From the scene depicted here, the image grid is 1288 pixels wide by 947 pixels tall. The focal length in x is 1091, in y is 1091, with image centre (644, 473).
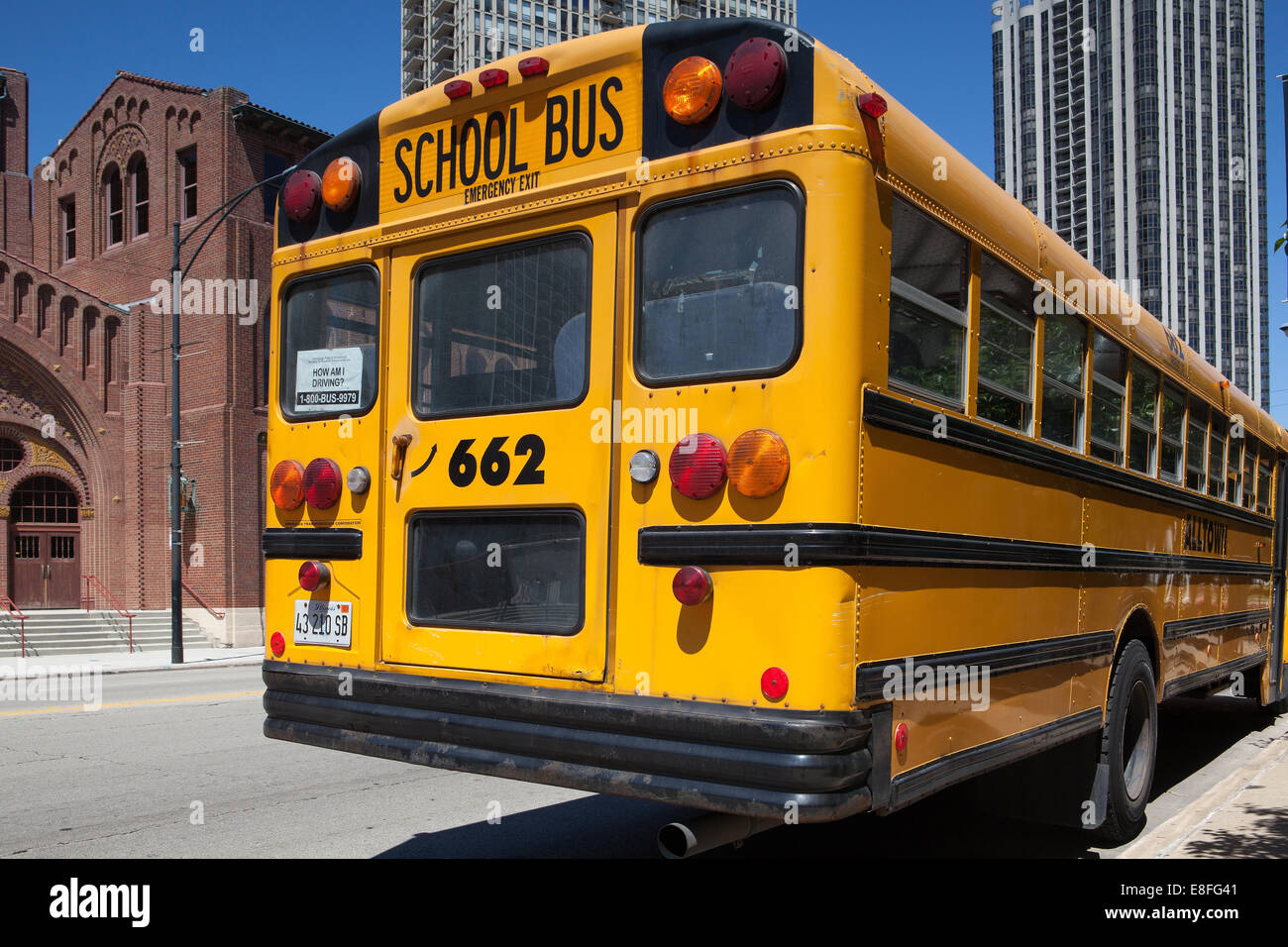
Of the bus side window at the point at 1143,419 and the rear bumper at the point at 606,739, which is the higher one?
the bus side window at the point at 1143,419

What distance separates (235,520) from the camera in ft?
85.4

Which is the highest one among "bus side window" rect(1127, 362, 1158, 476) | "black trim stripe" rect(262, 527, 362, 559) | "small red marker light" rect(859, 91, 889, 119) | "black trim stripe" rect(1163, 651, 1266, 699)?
"small red marker light" rect(859, 91, 889, 119)

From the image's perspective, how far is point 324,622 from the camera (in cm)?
471

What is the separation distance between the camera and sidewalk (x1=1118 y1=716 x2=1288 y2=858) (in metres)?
5.53

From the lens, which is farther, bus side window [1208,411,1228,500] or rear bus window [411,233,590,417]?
bus side window [1208,411,1228,500]

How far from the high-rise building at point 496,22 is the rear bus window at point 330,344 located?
110352mm

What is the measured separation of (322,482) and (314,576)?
0.40m

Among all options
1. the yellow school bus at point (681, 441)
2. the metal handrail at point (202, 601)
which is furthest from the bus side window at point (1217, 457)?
the metal handrail at point (202, 601)

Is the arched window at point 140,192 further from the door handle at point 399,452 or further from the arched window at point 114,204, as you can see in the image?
the door handle at point 399,452

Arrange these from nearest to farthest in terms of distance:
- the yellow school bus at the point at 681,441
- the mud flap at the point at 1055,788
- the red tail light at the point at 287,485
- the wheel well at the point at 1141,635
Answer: the yellow school bus at the point at 681,441, the red tail light at the point at 287,485, the mud flap at the point at 1055,788, the wheel well at the point at 1141,635

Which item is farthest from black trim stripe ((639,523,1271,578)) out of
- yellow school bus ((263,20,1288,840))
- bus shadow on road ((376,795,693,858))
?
bus shadow on road ((376,795,693,858))

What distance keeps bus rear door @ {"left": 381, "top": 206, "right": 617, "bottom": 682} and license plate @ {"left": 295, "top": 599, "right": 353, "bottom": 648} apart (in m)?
0.25

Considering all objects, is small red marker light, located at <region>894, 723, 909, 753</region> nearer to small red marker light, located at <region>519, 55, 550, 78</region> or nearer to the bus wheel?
the bus wheel

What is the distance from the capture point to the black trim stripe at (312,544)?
4.62 meters
